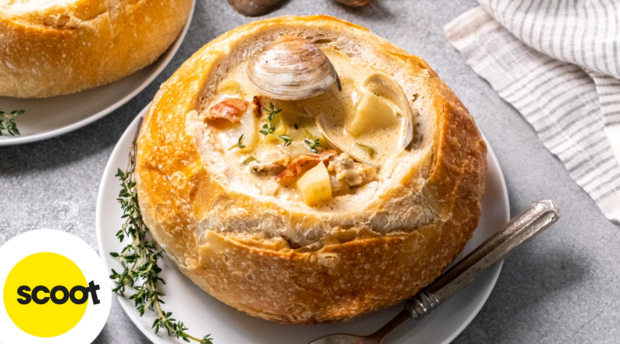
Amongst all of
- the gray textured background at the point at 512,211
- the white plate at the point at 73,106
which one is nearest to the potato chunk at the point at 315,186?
the gray textured background at the point at 512,211

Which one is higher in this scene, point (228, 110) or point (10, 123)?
point (228, 110)

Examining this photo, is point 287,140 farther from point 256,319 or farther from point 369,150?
point 256,319

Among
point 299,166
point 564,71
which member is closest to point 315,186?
point 299,166

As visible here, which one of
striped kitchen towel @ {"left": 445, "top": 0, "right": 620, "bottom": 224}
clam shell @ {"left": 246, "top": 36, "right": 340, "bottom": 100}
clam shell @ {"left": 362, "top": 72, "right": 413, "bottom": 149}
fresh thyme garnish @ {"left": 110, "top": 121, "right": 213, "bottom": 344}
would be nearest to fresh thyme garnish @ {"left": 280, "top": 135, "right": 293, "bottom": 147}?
clam shell @ {"left": 246, "top": 36, "right": 340, "bottom": 100}

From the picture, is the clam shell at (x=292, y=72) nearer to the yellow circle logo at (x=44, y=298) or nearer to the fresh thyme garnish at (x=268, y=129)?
the fresh thyme garnish at (x=268, y=129)

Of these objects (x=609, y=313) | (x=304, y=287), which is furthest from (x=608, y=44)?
(x=304, y=287)

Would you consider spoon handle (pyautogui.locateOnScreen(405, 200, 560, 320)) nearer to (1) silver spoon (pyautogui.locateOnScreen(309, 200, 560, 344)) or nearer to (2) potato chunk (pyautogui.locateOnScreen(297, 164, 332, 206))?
(1) silver spoon (pyautogui.locateOnScreen(309, 200, 560, 344))
